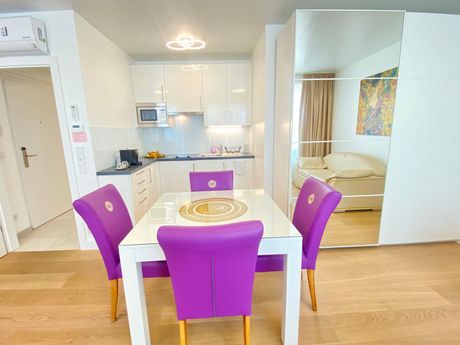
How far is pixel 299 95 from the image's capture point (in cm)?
212

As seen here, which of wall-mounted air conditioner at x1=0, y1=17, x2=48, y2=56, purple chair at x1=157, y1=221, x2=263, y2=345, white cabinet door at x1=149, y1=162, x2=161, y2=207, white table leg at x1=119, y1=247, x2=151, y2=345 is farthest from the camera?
white cabinet door at x1=149, y1=162, x2=161, y2=207

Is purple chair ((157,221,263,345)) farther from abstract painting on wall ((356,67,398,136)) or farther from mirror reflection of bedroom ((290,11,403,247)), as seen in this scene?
abstract painting on wall ((356,67,398,136))

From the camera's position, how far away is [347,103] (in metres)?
2.19

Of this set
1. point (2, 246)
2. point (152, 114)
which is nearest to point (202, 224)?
point (2, 246)

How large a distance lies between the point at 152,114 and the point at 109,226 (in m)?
2.58

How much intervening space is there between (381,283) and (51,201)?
14.1 ft

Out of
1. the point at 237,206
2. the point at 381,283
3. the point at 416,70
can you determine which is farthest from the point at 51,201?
the point at 416,70

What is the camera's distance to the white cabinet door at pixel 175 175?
3.50 meters

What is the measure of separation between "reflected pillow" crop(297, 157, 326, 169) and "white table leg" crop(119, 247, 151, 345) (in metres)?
1.74

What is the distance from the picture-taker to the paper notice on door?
7.30 feet

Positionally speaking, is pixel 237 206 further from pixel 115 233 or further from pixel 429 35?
pixel 429 35

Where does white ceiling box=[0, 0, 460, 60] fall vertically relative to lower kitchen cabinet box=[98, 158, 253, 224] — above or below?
above

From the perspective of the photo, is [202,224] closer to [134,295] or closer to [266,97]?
[134,295]

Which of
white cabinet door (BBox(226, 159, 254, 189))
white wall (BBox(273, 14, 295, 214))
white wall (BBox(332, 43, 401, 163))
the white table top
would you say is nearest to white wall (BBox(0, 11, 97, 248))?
the white table top
